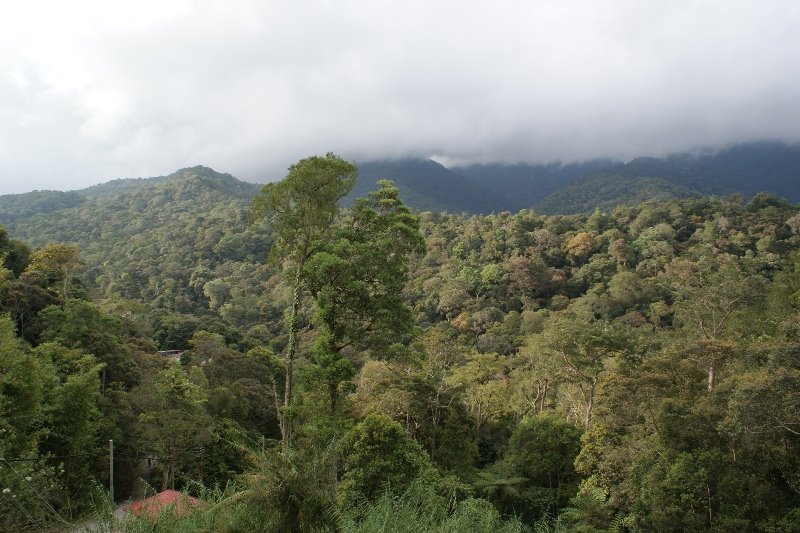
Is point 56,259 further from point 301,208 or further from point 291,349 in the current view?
point 291,349

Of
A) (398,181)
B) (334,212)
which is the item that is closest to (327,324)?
(334,212)

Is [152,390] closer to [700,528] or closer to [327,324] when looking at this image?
[327,324]

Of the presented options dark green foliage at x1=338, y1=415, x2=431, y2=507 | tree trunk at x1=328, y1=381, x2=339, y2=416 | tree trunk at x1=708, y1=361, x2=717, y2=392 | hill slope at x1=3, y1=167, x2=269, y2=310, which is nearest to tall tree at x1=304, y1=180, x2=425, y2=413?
tree trunk at x1=328, y1=381, x2=339, y2=416

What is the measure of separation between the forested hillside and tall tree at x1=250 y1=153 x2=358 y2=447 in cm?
4

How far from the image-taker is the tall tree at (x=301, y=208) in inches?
375

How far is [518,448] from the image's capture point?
55.5 feet

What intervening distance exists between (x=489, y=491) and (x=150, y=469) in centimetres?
1194

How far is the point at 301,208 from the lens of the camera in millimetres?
9680

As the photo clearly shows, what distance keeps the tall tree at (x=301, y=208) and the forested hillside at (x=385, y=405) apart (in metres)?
0.04

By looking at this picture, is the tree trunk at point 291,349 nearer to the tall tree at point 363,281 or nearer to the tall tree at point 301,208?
the tall tree at point 301,208

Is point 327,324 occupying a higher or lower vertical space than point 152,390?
higher

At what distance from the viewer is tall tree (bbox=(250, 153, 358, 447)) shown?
952cm

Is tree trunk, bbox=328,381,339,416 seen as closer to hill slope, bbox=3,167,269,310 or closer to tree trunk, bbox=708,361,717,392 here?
tree trunk, bbox=708,361,717,392

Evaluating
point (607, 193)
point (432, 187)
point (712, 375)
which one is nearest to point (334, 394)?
point (712, 375)
